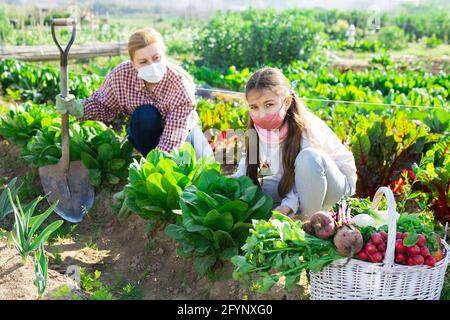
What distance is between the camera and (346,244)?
246cm

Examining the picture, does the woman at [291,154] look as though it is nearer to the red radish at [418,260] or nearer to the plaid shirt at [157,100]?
the plaid shirt at [157,100]

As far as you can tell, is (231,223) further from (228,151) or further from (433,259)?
(228,151)

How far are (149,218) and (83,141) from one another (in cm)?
102

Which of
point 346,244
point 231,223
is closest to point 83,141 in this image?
point 231,223

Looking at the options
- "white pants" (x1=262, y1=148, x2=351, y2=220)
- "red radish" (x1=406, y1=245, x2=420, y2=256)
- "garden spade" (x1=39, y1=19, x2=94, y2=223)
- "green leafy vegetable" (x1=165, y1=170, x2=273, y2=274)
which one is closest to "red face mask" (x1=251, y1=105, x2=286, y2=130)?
"white pants" (x1=262, y1=148, x2=351, y2=220)

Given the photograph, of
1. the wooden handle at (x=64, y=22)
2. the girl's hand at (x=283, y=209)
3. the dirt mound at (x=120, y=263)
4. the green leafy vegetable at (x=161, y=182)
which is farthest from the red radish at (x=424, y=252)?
the wooden handle at (x=64, y=22)

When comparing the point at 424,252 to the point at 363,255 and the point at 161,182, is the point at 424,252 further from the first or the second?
the point at 161,182

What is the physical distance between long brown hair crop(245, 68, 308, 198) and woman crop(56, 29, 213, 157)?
33.5 inches

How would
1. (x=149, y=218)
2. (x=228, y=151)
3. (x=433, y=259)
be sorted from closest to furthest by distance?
(x=433, y=259), (x=149, y=218), (x=228, y=151)

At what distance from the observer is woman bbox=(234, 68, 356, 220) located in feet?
10.3

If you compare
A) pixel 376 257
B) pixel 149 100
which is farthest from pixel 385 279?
pixel 149 100

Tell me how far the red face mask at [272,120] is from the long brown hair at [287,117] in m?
0.07

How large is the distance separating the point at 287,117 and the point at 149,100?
47.2 inches

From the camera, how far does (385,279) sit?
2465 mm
